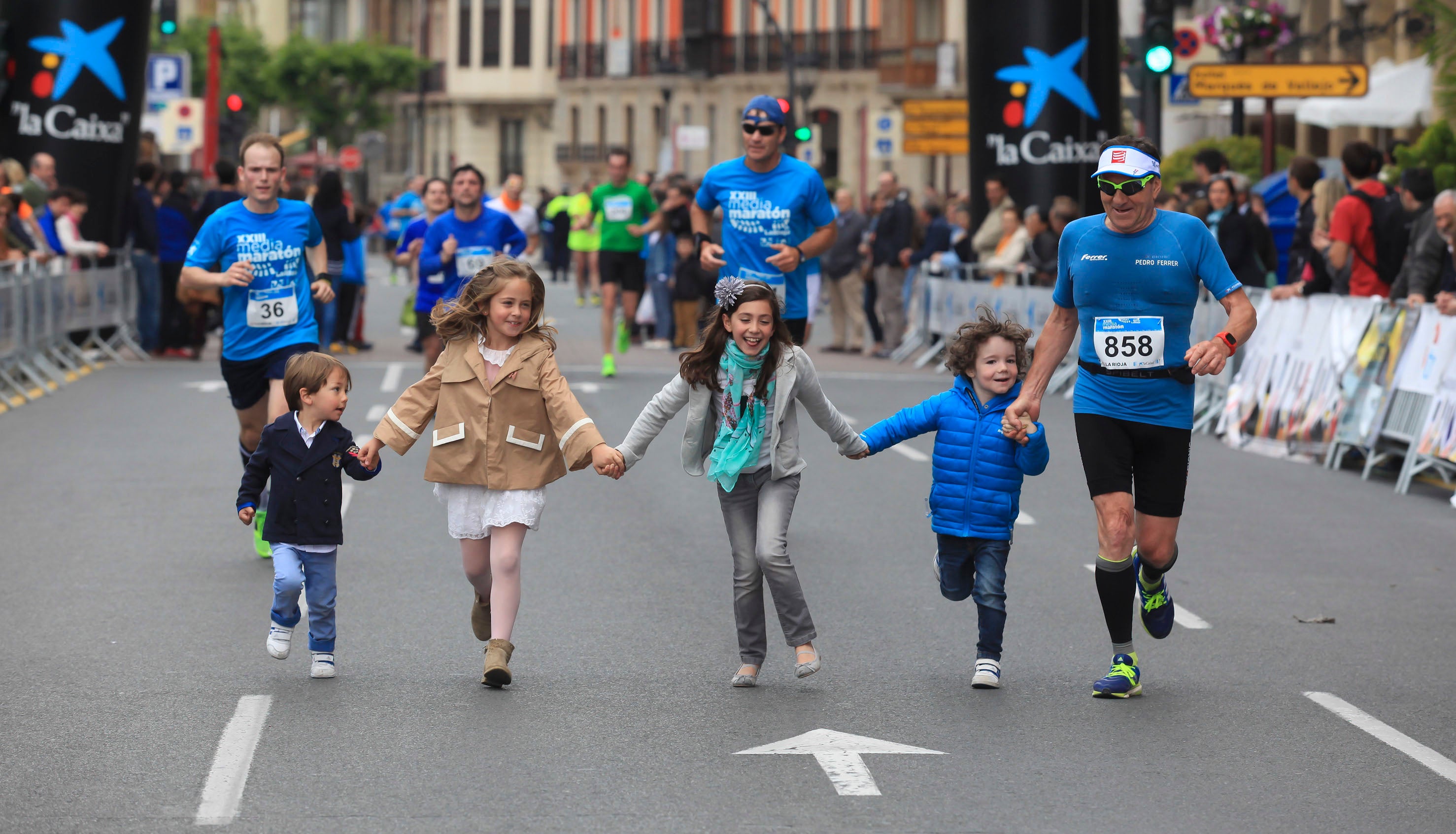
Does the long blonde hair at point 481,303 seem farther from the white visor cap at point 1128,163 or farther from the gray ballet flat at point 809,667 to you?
the white visor cap at point 1128,163

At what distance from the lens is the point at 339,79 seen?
8638 cm

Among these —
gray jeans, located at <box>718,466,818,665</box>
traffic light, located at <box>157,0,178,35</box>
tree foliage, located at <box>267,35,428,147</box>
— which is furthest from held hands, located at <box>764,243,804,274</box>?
tree foliage, located at <box>267,35,428,147</box>

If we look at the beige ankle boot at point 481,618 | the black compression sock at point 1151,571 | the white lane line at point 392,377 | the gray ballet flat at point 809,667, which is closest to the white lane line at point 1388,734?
the black compression sock at point 1151,571

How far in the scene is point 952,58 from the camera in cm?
5769

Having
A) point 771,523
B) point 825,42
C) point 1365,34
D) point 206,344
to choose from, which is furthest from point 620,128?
point 771,523

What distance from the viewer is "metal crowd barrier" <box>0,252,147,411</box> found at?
17.6m

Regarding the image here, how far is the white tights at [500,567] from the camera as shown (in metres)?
7.22

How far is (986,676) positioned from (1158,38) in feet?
43.1

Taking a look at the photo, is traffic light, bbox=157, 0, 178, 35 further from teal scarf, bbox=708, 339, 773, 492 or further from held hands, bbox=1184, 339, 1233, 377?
held hands, bbox=1184, 339, 1233, 377

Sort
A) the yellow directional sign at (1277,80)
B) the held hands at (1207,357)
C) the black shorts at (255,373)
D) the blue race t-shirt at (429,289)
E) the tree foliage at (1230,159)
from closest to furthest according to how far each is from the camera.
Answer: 1. the held hands at (1207,357)
2. the black shorts at (255,373)
3. the blue race t-shirt at (429,289)
4. the yellow directional sign at (1277,80)
5. the tree foliage at (1230,159)

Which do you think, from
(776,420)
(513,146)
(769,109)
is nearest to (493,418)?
(776,420)

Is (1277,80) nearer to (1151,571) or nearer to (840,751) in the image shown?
(1151,571)

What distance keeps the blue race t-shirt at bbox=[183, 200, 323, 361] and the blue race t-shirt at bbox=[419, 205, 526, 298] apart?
3.70 metres

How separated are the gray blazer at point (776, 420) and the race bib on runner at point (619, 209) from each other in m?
13.9
